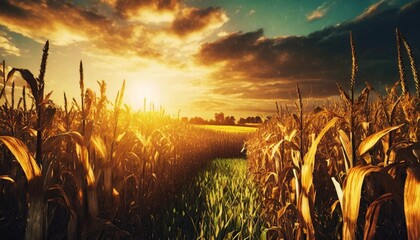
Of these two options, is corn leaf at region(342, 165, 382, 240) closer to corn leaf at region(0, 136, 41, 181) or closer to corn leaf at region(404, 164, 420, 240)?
corn leaf at region(404, 164, 420, 240)

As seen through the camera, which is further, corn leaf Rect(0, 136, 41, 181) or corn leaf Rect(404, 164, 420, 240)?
corn leaf Rect(0, 136, 41, 181)

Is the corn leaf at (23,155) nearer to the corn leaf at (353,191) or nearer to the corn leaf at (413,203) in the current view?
the corn leaf at (353,191)

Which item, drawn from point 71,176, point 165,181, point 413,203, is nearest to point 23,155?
point 71,176

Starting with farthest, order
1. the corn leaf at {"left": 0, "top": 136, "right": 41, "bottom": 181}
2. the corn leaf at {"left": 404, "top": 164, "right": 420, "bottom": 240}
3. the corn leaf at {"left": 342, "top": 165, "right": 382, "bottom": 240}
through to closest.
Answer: the corn leaf at {"left": 0, "top": 136, "right": 41, "bottom": 181} < the corn leaf at {"left": 342, "top": 165, "right": 382, "bottom": 240} < the corn leaf at {"left": 404, "top": 164, "right": 420, "bottom": 240}

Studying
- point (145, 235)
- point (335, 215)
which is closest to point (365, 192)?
point (335, 215)

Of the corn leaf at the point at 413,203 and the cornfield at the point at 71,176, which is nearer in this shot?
the corn leaf at the point at 413,203

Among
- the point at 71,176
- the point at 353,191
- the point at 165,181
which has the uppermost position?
the point at 353,191

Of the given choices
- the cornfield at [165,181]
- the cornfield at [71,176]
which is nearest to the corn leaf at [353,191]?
the cornfield at [165,181]

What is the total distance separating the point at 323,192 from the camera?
4523 millimetres

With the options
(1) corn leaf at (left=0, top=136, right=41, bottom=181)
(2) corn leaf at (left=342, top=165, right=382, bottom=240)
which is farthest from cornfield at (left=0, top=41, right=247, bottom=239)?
(2) corn leaf at (left=342, top=165, right=382, bottom=240)

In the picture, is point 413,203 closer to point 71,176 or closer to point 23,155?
point 23,155

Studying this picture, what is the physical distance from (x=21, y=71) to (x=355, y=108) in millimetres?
2128

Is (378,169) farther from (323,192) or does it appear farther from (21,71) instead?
(323,192)

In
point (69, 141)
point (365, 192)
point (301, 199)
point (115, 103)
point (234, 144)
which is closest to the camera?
point (301, 199)
